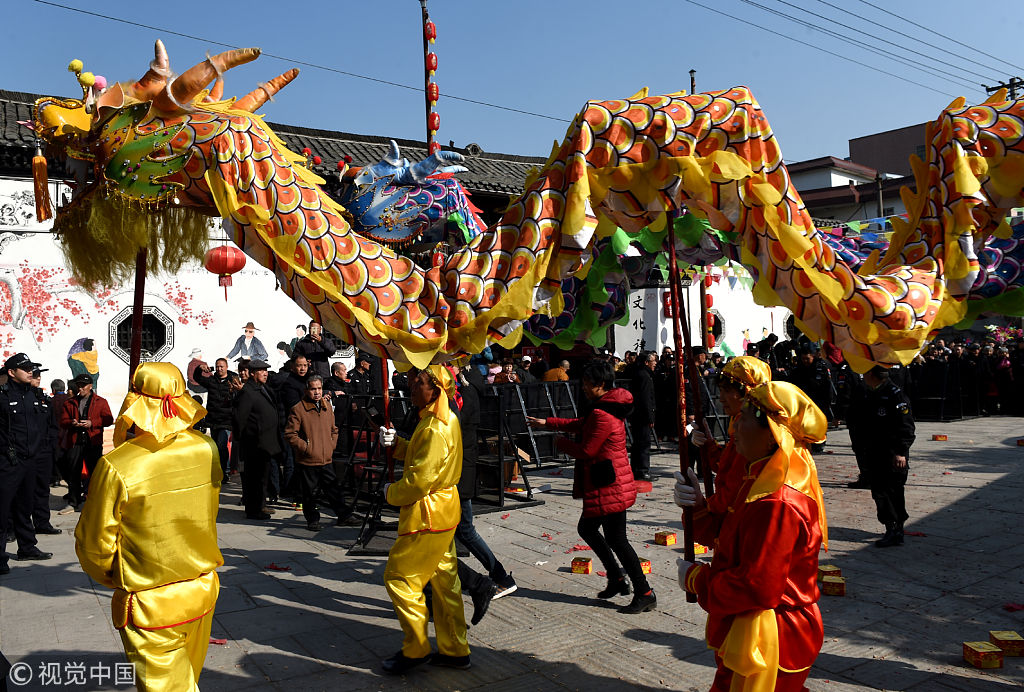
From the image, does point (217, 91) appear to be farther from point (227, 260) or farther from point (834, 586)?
point (227, 260)

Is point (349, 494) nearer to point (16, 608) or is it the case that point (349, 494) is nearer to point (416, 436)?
point (16, 608)

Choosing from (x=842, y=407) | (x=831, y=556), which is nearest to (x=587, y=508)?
(x=831, y=556)

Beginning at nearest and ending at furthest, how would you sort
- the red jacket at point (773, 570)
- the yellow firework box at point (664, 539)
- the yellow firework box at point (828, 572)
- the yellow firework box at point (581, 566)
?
the red jacket at point (773, 570) < the yellow firework box at point (828, 572) < the yellow firework box at point (581, 566) < the yellow firework box at point (664, 539)

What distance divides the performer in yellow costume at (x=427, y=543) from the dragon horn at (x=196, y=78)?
198cm

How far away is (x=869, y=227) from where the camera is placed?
502 centimetres

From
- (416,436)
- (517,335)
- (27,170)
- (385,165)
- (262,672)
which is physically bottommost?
(262,672)

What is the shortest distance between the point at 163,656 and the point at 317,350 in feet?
25.6

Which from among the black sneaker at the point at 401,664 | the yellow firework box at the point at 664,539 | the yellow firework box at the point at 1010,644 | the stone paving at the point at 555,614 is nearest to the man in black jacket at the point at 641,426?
the stone paving at the point at 555,614

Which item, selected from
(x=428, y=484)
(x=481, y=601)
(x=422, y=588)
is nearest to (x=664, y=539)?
(x=481, y=601)

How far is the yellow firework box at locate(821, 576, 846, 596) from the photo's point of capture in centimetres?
558

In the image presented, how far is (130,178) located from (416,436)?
2.05 meters

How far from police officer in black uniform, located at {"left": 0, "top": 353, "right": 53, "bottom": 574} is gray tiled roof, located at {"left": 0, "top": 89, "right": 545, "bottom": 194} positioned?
5703 mm

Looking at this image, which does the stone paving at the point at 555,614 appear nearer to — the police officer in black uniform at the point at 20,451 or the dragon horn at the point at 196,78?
the police officer in black uniform at the point at 20,451

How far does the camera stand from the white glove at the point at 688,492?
11.1 ft
